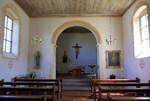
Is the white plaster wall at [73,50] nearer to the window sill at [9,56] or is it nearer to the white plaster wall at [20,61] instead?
A: the white plaster wall at [20,61]

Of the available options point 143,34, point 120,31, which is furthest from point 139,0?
point 120,31

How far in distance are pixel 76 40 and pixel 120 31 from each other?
5.57m

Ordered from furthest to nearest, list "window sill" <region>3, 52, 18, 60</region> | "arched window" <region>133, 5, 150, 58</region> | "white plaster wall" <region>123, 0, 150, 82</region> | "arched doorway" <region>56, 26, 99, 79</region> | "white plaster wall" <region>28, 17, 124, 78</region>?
"arched doorway" <region>56, 26, 99, 79</region> < "white plaster wall" <region>28, 17, 124, 78</region> < "arched window" <region>133, 5, 150, 58</region> < "window sill" <region>3, 52, 18, 60</region> < "white plaster wall" <region>123, 0, 150, 82</region>

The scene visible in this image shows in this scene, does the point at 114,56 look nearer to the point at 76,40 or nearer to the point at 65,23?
the point at 65,23

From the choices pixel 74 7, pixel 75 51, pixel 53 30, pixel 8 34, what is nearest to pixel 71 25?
pixel 53 30

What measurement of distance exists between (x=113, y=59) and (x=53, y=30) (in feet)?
13.1

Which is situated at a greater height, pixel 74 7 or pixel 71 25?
pixel 74 7

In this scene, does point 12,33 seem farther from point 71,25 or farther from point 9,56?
point 71,25

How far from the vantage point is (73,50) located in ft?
41.4

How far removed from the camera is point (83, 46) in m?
12.6

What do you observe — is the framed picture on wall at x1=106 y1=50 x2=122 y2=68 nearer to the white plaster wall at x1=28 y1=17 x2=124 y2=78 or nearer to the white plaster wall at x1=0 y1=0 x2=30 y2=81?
the white plaster wall at x1=28 y1=17 x2=124 y2=78

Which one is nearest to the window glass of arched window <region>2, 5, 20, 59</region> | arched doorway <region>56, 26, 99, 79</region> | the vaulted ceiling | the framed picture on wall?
arched window <region>2, 5, 20, 59</region>

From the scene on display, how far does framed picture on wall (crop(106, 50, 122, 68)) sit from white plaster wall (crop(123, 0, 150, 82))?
Result: 1.15 feet

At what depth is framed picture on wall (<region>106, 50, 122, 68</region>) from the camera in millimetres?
7535
